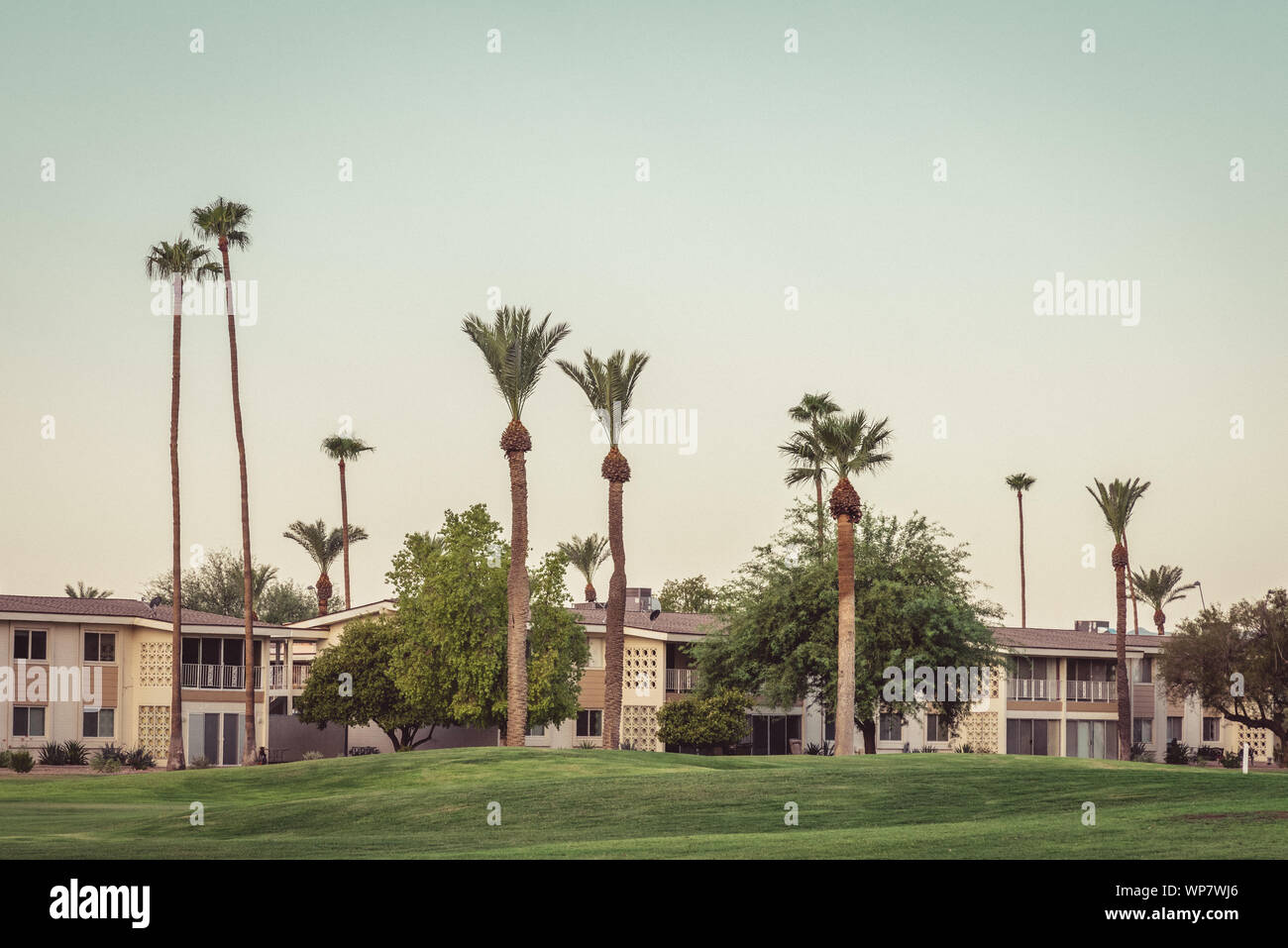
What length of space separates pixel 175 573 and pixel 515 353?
15.6 m

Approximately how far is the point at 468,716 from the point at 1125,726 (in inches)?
1236

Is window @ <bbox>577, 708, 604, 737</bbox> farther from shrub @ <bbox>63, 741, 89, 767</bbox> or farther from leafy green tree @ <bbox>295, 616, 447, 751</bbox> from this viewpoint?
shrub @ <bbox>63, 741, 89, 767</bbox>

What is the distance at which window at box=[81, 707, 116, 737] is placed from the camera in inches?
2250

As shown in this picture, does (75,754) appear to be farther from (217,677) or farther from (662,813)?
(662,813)

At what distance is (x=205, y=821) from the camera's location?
94.9 ft

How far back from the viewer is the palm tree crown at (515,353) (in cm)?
4775

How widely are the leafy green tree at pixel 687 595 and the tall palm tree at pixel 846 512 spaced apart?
65.8 m

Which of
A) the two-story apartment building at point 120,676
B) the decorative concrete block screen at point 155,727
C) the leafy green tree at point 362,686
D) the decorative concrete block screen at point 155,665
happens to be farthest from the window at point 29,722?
the leafy green tree at point 362,686

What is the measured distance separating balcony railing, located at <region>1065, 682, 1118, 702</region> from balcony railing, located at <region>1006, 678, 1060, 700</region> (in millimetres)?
804

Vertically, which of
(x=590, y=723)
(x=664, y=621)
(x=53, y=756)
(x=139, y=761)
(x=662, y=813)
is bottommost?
(x=139, y=761)

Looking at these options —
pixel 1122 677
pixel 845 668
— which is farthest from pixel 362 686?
pixel 1122 677

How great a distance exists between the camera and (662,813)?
27.2 m

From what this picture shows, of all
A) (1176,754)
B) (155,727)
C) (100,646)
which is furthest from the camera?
(1176,754)
